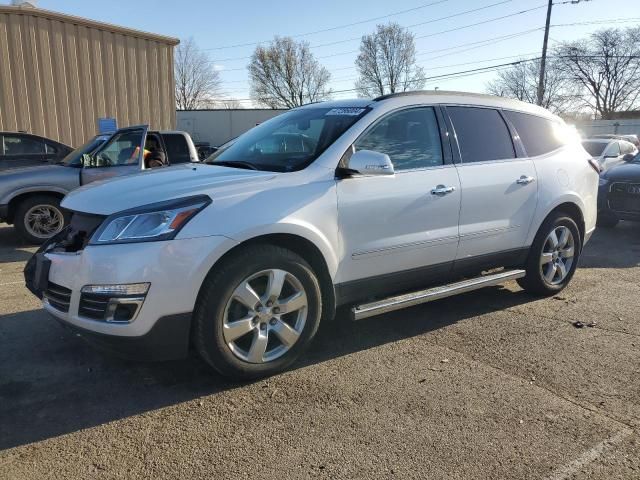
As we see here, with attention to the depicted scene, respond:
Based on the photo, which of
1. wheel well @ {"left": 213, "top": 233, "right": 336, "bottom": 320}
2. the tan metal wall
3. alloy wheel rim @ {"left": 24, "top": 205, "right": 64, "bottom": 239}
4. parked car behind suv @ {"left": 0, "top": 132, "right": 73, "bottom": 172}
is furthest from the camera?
the tan metal wall

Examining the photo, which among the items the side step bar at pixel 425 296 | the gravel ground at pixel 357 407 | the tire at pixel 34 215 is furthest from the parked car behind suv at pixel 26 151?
the side step bar at pixel 425 296

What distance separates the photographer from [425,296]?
13.4ft

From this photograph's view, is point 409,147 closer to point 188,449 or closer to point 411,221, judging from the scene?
point 411,221

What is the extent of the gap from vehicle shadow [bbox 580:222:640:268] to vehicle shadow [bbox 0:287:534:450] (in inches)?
123

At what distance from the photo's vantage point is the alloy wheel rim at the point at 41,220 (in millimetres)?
7895

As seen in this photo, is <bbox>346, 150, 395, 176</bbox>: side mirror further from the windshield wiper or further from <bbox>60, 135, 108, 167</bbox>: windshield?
<bbox>60, 135, 108, 167</bbox>: windshield

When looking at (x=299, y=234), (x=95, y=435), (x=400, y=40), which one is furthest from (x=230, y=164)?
(x=400, y=40)

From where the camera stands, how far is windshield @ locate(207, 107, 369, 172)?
12.4 ft

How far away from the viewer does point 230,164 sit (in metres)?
4.09

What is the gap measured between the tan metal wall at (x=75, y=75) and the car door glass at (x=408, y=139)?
14.9 metres

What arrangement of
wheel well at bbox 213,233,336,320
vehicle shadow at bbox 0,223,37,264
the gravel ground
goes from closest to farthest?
the gravel ground
wheel well at bbox 213,233,336,320
vehicle shadow at bbox 0,223,37,264

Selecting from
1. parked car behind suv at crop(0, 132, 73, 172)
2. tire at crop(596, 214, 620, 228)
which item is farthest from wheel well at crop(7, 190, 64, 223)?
tire at crop(596, 214, 620, 228)

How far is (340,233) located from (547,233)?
95.7 inches

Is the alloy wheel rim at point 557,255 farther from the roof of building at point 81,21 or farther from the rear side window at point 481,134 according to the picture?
the roof of building at point 81,21
